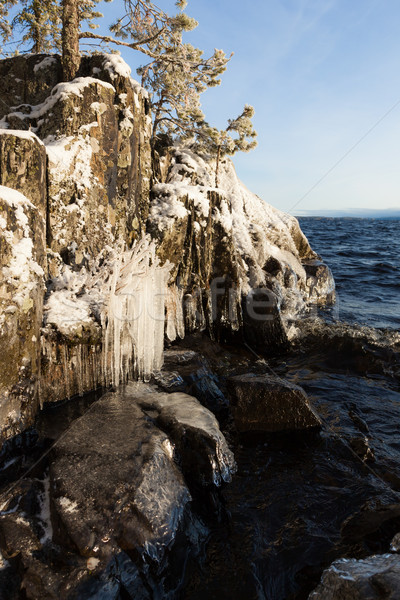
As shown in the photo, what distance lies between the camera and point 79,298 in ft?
21.7

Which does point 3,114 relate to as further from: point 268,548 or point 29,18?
point 268,548

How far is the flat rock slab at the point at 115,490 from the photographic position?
3.31 meters

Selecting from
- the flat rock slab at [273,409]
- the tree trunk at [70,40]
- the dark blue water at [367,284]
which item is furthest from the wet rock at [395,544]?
the tree trunk at [70,40]

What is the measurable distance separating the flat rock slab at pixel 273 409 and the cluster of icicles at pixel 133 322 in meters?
2.02

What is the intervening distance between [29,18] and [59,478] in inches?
577

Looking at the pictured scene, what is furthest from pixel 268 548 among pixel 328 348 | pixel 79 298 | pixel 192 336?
pixel 328 348

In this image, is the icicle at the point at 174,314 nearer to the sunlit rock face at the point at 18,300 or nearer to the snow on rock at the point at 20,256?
the sunlit rock face at the point at 18,300

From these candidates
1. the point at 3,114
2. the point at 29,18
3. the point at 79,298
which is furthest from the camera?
the point at 29,18

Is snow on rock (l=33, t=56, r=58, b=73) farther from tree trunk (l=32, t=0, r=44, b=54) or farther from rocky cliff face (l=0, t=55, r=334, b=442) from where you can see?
tree trunk (l=32, t=0, r=44, b=54)

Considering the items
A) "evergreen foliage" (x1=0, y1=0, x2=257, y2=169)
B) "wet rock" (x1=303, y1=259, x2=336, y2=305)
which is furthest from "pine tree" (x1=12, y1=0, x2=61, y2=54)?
"wet rock" (x1=303, y1=259, x2=336, y2=305)

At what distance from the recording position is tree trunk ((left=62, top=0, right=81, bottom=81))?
898cm

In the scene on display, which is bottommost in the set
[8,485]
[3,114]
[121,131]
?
[8,485]

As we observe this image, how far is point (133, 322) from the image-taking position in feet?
22.5

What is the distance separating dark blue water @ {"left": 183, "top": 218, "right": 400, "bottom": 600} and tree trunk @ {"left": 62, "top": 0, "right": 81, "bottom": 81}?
31.0 ft
